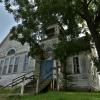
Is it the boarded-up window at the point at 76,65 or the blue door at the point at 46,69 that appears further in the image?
the blue door at the point at 46,69

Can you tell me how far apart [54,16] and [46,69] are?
7.11 meters

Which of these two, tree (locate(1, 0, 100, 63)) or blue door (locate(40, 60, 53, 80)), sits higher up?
tree (locate(1, 0, 100, 63))

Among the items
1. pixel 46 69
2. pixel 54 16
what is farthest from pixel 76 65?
pixel 54 16

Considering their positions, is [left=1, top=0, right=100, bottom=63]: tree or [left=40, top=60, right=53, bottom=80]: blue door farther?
[left=40, top=60, right=53, bottom=80]: blue door

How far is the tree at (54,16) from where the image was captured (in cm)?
1634

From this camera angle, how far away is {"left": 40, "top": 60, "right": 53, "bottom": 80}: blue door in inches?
894

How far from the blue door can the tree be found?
3.32m

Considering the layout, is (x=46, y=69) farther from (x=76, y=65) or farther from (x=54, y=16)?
(x=54, y=16)

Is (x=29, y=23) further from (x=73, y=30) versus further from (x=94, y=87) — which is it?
(x=94, y=87)

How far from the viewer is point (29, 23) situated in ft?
66.8

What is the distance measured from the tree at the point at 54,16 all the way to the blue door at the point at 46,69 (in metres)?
3.32

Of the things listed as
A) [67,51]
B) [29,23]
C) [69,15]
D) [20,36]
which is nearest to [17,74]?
[20,36]

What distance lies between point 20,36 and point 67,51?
646 cm

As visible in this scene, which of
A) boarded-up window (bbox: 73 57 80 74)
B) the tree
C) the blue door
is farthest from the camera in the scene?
the blue door
